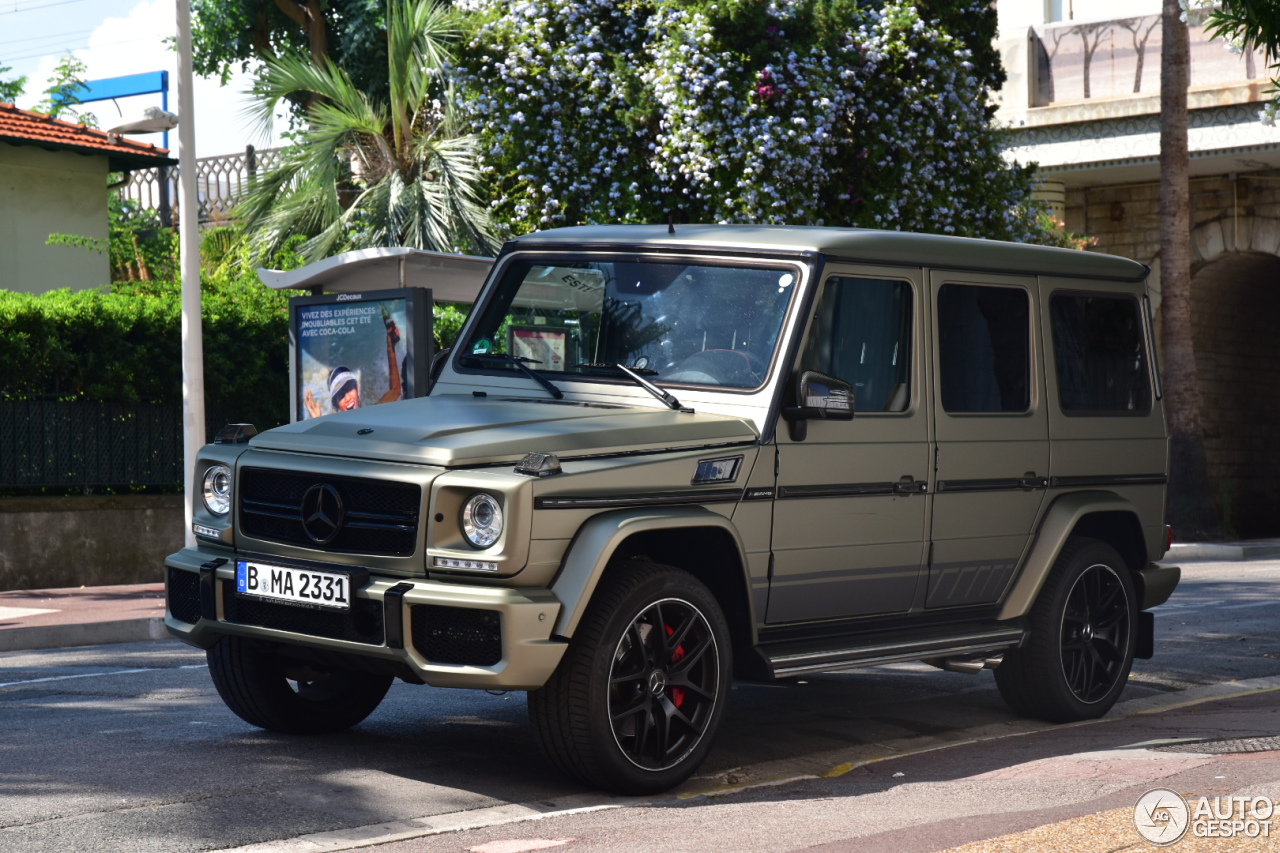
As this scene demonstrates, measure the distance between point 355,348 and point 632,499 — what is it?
26.8 feet

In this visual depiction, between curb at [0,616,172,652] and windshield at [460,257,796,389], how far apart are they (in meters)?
5.21

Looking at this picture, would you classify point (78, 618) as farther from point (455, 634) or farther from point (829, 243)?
point (829, 243)

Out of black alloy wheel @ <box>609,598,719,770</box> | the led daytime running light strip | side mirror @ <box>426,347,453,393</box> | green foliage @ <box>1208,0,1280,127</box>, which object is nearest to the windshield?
side mirror @ <box>426,347,453,393</box>

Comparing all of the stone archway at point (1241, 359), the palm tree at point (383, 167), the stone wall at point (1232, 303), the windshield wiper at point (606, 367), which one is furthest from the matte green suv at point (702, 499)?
the stone archway at point (1241, 359)

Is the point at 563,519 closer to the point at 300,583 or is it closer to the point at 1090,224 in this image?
the point at 300,583

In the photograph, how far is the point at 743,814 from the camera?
216 inches

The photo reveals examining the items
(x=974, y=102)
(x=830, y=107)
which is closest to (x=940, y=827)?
(x=830, y=107)

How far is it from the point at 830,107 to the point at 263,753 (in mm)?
13661

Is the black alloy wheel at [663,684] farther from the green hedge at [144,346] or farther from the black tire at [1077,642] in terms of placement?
the green hedge at [144,346]

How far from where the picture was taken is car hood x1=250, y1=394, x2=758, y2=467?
5.57 m

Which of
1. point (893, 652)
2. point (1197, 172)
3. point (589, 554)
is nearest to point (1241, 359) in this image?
point (1197, 172)

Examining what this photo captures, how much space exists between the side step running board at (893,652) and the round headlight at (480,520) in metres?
1.35

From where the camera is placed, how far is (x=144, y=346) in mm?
16109

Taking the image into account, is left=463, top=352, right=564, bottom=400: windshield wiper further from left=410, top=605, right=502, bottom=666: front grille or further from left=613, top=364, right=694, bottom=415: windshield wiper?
left=410, top=605, right=502, bottom=666: front grille
